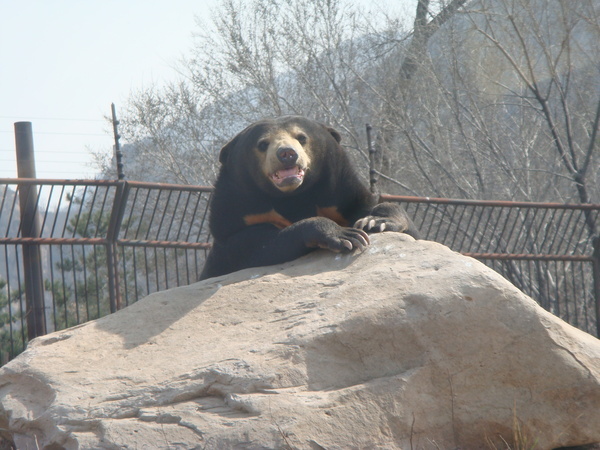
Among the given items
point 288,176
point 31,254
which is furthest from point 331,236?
point 31,254

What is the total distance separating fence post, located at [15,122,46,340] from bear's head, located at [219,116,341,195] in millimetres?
1755

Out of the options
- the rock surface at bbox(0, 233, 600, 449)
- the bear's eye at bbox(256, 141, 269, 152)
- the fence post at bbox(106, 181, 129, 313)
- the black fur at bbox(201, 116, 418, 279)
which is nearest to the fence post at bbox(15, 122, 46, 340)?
the fence post at bbox(106, 181, 129, 313)

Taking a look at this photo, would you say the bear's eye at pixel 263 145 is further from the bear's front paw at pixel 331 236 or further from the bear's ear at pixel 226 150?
the bear's front paw at pixel 331 236

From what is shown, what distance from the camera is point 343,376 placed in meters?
3.01

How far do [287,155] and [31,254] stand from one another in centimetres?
259

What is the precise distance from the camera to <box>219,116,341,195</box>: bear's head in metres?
4.59

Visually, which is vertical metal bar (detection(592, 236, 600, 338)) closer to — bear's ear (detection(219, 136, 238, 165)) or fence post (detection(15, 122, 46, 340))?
bear's ear (detection(219, 136, 238, 165))

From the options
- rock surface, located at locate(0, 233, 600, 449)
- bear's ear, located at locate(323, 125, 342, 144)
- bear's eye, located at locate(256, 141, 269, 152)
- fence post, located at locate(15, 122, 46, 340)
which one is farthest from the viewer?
fence post, located at locate(15, 122, 46, 340)

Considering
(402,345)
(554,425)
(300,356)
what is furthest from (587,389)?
(300,356)

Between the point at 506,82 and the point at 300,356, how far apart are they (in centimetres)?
1071

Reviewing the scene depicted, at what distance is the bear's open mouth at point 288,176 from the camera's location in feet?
14.9

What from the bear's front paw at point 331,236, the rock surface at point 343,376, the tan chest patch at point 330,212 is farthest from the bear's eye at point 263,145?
the rock surface at point 343,376

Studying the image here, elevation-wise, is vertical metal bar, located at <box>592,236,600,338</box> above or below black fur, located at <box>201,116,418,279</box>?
below

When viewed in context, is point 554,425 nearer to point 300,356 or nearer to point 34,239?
point 300,356
